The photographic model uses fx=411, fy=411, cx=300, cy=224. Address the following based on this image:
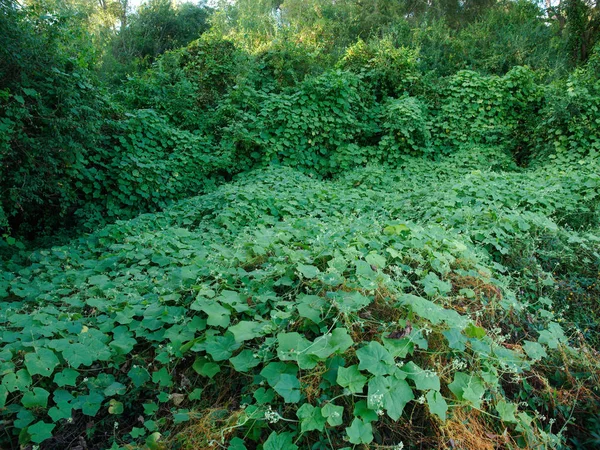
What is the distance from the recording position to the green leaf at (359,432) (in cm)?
164

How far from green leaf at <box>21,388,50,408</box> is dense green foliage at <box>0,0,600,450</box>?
1cm

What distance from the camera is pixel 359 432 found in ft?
5.46

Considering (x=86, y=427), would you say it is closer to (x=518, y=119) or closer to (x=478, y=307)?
(x=478, y=307)

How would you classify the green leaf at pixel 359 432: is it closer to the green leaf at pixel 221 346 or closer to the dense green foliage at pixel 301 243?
the dense green foliage at pixel 301 243

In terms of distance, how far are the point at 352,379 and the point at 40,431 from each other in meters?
1.42

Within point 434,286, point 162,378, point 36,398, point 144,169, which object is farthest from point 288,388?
point 144,169

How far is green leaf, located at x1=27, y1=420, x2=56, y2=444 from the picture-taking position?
1.83 metres

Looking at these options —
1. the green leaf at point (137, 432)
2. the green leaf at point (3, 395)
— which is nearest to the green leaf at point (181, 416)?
the green leaf at point (137, 432)

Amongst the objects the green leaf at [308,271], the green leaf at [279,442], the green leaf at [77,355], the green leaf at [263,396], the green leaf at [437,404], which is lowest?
the green leaf at [77,355]

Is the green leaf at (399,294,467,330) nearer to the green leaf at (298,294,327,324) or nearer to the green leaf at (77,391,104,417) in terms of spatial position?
the green leaf at (298,294,327,324)

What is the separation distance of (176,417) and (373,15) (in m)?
13.6

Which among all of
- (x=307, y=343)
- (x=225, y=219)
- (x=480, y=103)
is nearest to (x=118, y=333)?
(x=307, y=343)

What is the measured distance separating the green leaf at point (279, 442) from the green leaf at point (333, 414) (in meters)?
0.17

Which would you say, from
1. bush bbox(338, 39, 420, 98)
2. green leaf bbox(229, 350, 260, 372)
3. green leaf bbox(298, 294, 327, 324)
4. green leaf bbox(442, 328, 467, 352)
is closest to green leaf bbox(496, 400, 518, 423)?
green leaf bbox(442, 328, 467, 352)
